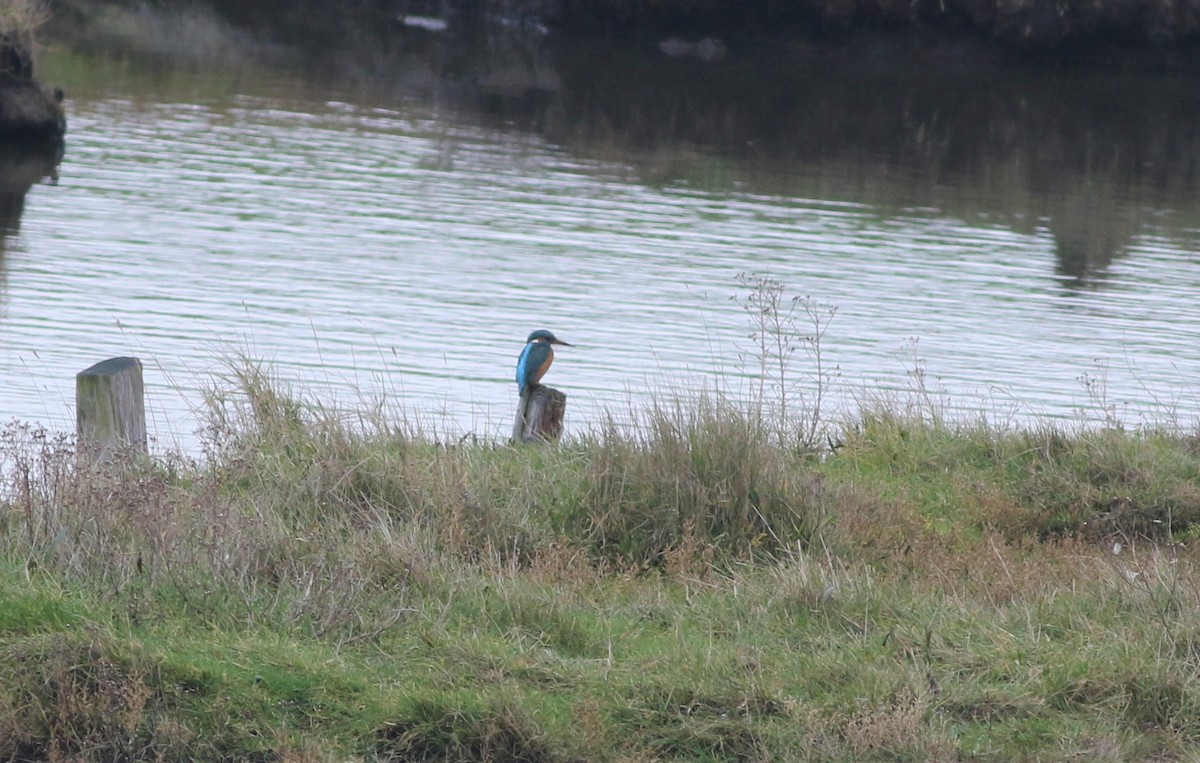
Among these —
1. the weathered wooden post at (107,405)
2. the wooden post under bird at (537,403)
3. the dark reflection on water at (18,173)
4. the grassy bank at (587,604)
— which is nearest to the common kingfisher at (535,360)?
the wooden post under bird at (537,403)

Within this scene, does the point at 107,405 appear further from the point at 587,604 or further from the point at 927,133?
the point at 927,133

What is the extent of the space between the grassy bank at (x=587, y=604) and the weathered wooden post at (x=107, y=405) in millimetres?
333

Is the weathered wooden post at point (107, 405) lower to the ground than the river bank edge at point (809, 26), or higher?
lower

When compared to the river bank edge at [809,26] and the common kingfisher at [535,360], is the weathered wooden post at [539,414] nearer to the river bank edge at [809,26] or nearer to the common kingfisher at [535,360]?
the common kingfisher at [535,360]

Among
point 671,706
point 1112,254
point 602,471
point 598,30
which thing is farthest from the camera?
point 598,30

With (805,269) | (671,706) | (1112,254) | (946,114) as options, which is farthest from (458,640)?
(946,114)

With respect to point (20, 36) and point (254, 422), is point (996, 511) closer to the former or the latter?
point (254, 422)

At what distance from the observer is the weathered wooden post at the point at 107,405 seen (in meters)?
7.06

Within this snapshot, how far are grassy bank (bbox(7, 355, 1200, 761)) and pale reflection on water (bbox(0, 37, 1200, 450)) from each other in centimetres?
163

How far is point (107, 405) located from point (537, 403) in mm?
2336

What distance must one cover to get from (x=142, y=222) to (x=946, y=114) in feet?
76.6

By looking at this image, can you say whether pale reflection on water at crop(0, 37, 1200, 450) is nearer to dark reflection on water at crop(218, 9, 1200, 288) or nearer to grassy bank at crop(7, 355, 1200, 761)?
dark reflection on water at crop(218, 9, 1200, 288)

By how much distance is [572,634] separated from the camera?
5.51 meters

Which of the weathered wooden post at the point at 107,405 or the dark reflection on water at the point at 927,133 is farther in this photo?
the dark reflection on water at the point at 927,133
